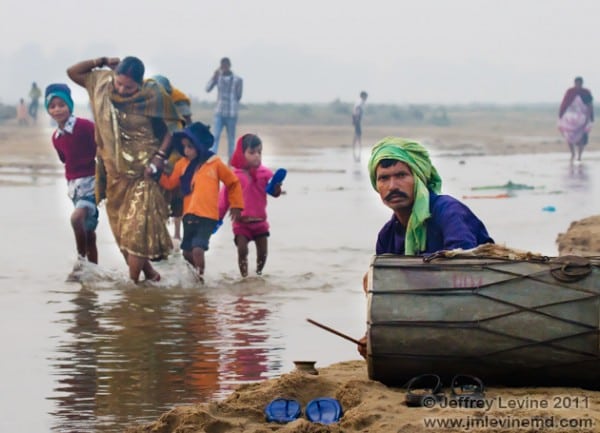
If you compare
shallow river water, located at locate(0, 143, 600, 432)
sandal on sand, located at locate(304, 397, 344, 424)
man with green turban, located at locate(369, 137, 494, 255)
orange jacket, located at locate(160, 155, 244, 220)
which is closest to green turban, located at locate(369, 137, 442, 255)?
man with green turban, located at locate(369, 137, 494, 255)

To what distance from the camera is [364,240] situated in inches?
621

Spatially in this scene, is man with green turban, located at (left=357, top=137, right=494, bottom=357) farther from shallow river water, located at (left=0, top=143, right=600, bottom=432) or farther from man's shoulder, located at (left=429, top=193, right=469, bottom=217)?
shallow river water, located at (left=0, top=143, right=600, bottom=432)

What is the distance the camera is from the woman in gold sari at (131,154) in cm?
1241

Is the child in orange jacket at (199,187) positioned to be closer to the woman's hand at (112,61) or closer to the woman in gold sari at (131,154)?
the woman in gold sari at (131,154)

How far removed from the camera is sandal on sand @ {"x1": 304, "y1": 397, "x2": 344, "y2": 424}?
603cm

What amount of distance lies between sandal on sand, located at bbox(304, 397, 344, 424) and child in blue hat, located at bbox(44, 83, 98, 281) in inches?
265

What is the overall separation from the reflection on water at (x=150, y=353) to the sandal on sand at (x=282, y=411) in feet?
3.79

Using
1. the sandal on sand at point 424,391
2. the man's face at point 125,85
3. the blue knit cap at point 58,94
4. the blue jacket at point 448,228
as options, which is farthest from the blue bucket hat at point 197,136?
the sandal on sand at point 424,391

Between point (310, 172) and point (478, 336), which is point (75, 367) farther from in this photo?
point (310, 172)

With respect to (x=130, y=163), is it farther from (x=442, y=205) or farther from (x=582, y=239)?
(x=442, y=205)

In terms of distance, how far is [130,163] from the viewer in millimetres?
12508

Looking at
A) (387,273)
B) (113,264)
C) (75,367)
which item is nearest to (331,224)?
(113,264)

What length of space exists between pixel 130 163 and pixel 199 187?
0.61 meters

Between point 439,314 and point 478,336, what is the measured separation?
0.54 ft
